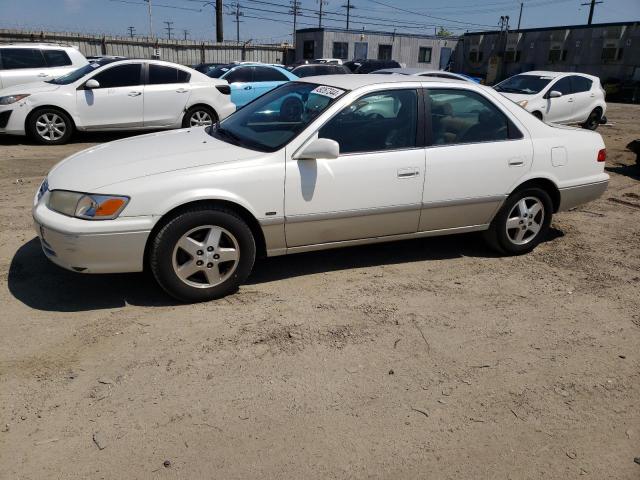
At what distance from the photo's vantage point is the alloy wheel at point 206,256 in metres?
3.80

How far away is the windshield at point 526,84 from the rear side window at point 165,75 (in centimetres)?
753

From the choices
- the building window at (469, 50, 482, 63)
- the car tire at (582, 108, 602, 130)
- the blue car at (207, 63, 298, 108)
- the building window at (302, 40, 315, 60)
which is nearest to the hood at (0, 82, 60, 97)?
the blue car at (207, 63, 298, 108)

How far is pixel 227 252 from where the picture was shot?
154 inches

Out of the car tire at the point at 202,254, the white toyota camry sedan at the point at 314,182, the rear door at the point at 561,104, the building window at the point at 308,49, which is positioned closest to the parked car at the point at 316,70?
the rear door at the point at 561,104

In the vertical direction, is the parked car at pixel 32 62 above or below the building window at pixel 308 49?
below

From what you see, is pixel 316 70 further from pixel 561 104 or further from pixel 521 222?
pixel 521 222

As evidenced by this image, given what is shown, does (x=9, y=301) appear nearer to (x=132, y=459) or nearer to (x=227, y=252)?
(x=227, y=252)

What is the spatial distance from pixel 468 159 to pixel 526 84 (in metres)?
9.64

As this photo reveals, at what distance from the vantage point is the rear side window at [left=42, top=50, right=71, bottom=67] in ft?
39.7

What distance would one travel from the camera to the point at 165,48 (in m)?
32.5

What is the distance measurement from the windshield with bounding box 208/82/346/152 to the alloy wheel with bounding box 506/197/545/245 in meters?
1.99

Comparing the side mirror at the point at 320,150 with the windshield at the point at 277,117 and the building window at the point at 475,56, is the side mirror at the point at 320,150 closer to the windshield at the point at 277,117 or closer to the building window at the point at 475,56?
the windshield at the point at 277,117

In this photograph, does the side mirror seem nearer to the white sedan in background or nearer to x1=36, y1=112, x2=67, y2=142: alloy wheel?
the white sedan in background

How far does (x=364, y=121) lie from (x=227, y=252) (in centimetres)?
150
